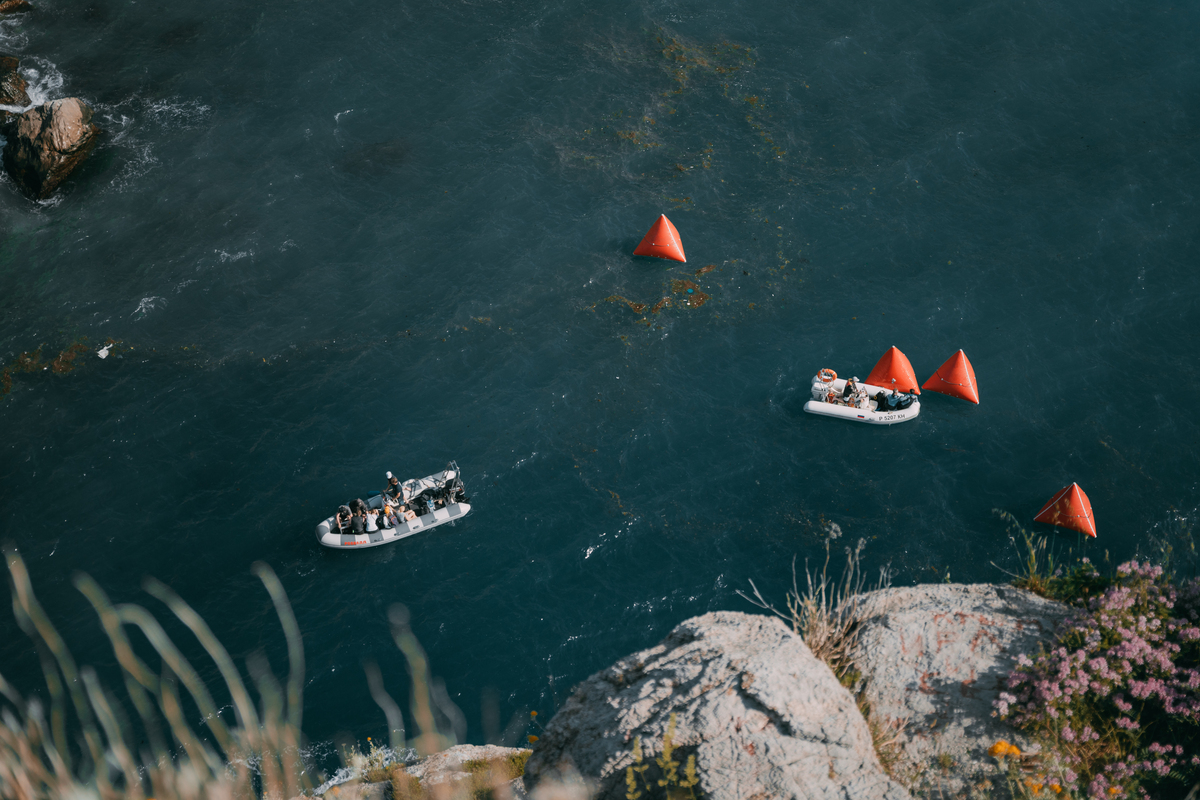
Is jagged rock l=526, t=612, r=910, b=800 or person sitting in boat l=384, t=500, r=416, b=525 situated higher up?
jagged rock l=526, t=612, r=910, b=800

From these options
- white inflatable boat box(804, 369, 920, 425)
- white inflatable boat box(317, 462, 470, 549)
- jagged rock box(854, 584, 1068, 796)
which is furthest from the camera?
white inflatable boat box(804, 369, 920, 425)

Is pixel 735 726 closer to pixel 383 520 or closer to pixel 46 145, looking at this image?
pixel 383 520

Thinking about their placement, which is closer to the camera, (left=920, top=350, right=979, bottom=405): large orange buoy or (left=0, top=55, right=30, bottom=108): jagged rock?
(left=920, top=350, right=979, bottom=405): large orange buoy

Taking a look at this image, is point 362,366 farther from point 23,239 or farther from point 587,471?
point 23,239

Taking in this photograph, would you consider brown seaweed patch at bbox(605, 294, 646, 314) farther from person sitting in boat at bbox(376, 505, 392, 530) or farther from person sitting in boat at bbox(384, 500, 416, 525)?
person sitting in boat at bbox(376, 505, 392, 530)

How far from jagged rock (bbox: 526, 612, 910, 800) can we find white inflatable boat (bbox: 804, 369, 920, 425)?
27177 millimetres

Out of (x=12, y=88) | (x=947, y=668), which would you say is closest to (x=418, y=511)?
(x=947, y=668)

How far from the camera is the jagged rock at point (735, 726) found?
11891 millimetres

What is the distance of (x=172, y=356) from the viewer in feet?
139

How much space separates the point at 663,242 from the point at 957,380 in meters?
15.0

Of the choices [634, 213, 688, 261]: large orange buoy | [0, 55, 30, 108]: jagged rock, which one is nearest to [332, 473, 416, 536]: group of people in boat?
[634, 213, 688, 261]: large orange buoy

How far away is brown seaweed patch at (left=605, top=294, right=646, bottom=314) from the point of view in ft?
143

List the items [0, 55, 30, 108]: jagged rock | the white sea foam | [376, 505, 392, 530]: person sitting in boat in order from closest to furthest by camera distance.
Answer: [376, 505, 392, 530]: person sitting in boat → the white sea foam → [0, 55, 30, 108]: jagged rock

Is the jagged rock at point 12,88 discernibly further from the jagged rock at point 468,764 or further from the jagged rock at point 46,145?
the jagged rock at point 468,764
